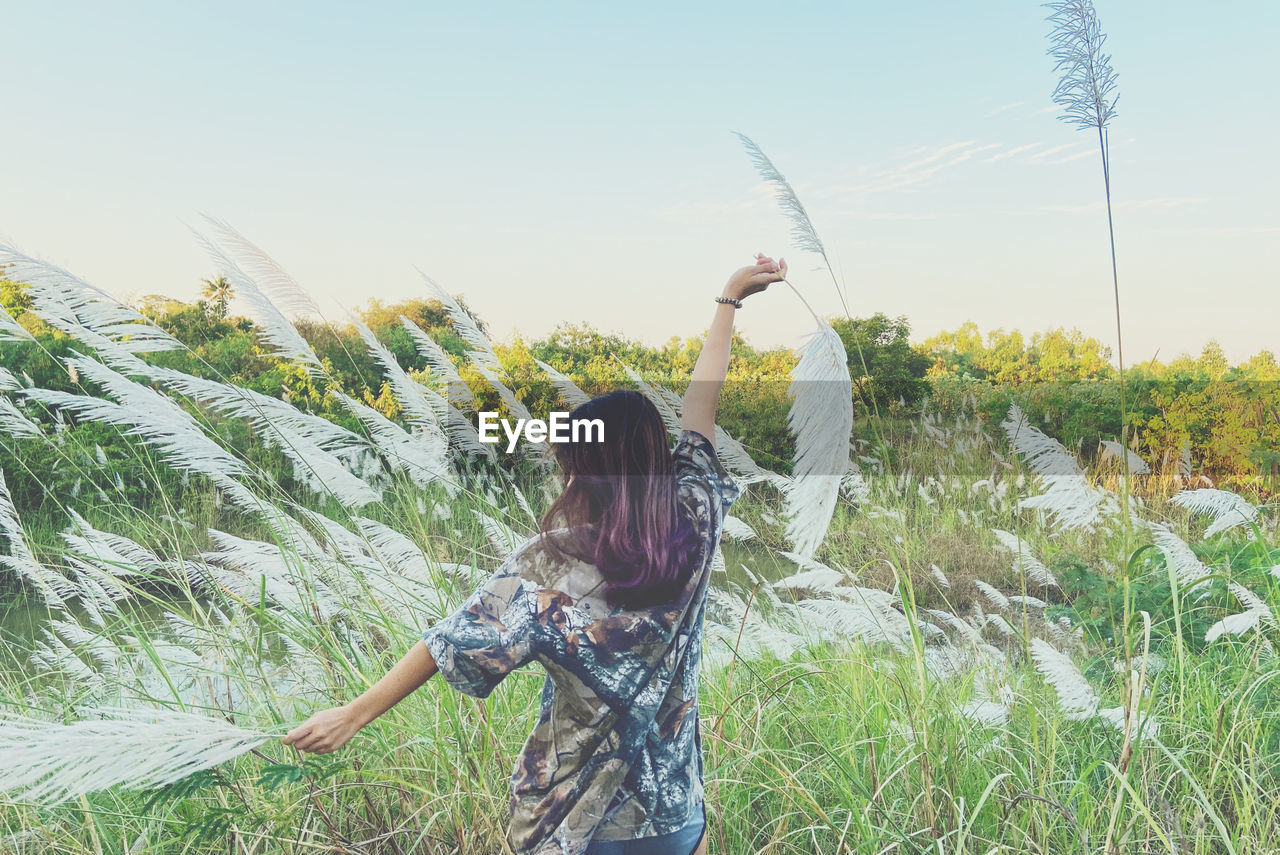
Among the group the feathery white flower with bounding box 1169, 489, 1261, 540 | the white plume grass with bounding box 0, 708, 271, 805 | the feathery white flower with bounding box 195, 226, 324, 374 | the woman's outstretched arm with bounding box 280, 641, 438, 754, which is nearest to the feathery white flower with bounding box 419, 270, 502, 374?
the feathery white flower with bounding box 195, 226, 324, 374

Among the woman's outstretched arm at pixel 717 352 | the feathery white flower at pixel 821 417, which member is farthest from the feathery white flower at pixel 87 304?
the feathery white flower at pixel 821 417

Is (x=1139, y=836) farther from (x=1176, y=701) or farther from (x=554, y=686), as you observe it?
(x=554, y=686)

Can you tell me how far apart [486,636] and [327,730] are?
28cm

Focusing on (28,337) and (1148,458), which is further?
(1148,458)

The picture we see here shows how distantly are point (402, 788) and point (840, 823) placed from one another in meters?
1.07

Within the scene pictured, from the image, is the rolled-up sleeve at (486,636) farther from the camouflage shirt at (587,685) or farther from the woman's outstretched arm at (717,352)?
the woman's outstretched arm at (717,352)

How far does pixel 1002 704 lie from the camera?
2.22 meters

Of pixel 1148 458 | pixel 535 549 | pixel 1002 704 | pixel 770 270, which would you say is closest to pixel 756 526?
pixel 1148 458

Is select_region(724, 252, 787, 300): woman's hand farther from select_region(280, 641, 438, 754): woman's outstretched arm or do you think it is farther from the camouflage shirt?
select_region(280, 641, 438, 754): woman's outstretched arm

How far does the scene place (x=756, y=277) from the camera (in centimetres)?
199

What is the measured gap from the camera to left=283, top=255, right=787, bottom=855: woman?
1424 mm

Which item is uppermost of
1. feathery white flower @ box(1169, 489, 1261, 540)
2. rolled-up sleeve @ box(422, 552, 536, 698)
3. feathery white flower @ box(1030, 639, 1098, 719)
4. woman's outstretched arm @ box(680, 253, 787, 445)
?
woman's outstretched arm @ box(680, 253, 787, 445)

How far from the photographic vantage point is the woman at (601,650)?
142 centimetres

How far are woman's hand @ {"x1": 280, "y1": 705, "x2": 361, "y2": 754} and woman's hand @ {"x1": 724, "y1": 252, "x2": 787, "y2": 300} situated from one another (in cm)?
122
